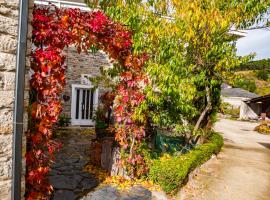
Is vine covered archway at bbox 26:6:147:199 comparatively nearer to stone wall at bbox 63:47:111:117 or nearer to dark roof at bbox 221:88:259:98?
stone wall at bbox 63:47:111:117

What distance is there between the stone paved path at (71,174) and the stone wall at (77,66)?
4375 millimetres

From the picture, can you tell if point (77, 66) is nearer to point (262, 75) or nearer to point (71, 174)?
point (71, 174)

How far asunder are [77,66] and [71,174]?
9.02 meters

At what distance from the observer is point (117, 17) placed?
675cm

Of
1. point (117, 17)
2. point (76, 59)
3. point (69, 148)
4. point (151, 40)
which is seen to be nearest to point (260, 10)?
point (151, 40)

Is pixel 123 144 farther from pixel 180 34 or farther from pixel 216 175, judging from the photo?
pixel 216 175

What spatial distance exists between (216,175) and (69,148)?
5.38 metres

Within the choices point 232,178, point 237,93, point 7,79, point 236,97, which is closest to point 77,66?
point 232,178

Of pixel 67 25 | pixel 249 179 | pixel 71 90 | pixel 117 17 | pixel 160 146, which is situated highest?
pixel 117 17

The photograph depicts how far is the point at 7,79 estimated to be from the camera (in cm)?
376

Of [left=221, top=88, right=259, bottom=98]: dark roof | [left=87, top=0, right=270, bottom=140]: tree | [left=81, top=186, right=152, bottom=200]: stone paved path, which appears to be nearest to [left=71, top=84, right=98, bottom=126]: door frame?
[left=87, top=0, right=270, bottom=140]: tree

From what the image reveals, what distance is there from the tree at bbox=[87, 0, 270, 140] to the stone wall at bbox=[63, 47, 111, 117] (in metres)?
7.13

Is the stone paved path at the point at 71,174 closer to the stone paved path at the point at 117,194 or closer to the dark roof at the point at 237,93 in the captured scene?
the stone paved path at the point at 117,194

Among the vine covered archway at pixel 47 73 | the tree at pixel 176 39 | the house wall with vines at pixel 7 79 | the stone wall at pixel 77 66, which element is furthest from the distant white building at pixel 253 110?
the house wall with vines at pixel 7 79
